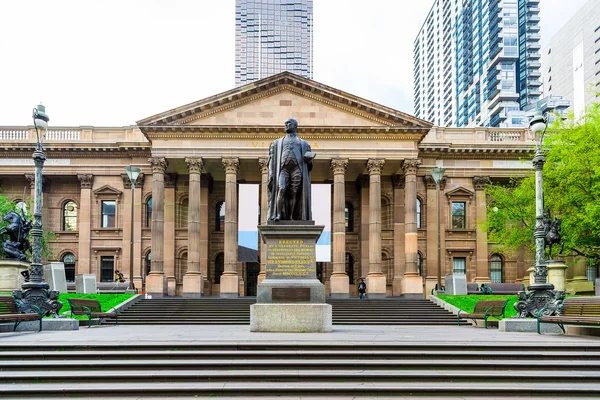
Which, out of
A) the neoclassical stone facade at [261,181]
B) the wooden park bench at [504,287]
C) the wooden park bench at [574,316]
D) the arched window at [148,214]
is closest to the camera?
the wooden park bench at [574,316]

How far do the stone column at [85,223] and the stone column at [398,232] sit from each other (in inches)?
892

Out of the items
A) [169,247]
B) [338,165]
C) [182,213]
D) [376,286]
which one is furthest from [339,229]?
[182,213]

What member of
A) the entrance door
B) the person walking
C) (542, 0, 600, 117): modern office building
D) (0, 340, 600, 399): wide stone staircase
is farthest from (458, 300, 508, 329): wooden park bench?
(542, 0, 600, 117): modern office building

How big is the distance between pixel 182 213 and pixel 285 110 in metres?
12.4

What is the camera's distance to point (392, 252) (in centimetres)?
5091

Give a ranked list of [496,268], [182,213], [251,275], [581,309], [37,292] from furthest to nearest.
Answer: [251,275], [496,268], [182,213], [37,292], [581,309]

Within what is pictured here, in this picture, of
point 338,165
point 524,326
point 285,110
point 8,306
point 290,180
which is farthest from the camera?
point 285,110

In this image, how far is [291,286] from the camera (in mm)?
16578

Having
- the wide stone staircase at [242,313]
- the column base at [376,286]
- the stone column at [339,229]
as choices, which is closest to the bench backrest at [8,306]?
the wide stone staircase at [242,313]

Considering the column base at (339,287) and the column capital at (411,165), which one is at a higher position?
the column capital at (411,165)

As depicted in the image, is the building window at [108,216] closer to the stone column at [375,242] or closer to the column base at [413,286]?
the stone column at [375,242]

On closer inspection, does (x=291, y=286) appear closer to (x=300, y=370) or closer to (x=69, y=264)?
(x=300, y=370)

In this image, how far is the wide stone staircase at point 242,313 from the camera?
30.7 metres

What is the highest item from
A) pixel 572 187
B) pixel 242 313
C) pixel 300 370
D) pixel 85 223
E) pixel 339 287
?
pixel 572 187
